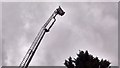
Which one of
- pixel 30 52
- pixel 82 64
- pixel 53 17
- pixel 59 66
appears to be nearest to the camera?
pixel 30 52

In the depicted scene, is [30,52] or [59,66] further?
[59,66]

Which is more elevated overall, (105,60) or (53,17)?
(53,17)

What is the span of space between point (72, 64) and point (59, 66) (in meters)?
34.9

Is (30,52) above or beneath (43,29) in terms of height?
beneath

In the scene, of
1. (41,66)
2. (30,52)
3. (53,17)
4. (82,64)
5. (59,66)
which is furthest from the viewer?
(41,66)

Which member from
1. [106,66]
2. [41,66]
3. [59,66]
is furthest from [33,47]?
[41,66]

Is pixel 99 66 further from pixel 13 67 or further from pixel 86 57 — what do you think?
pixel 13 67

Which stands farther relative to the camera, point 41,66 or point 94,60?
Answer: point 41,66

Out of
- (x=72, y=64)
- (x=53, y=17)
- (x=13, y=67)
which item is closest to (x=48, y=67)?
(x=13, y=67)

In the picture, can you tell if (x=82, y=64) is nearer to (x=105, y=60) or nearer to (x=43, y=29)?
(x=105, y=60)

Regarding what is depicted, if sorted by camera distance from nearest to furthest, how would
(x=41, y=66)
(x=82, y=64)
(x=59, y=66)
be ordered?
(x=82, y=64) < (x=59, y=66) < (x=41, y=66)

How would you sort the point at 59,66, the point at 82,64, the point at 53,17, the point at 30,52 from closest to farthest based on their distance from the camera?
the point at 30,52
the point at 53,17
the point at 82,64
the point at 59,66

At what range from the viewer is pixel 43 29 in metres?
24.0

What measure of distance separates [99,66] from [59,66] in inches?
1395
